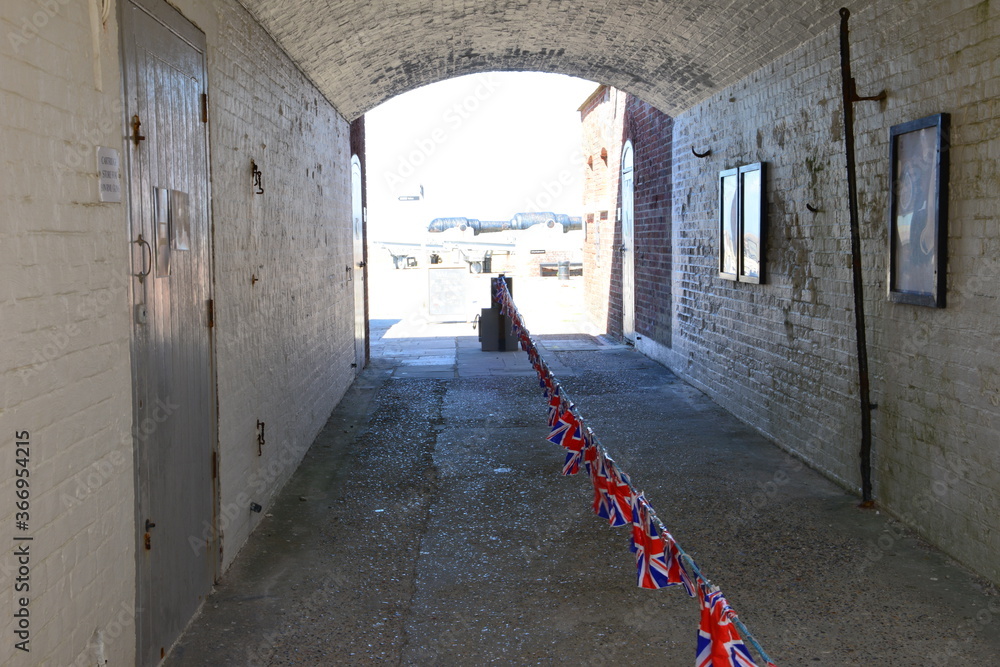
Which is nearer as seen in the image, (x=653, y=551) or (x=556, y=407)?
(x=653, y=551)

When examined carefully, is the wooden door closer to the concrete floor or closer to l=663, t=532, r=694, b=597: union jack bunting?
the concrete floor

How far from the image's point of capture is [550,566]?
533 cm

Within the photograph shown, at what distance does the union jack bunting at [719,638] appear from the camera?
2.81 metres

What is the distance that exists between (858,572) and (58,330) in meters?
4.15

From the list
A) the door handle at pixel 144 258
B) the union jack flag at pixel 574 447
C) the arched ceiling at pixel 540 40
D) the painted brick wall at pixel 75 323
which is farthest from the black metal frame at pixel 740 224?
the door handle at pixel 144 258

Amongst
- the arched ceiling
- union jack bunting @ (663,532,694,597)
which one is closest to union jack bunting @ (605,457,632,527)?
union jack bunting @ (663,532,694,597)

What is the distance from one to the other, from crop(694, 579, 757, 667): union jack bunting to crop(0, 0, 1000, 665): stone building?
2052 mm

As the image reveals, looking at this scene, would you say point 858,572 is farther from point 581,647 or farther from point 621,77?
point 621,77

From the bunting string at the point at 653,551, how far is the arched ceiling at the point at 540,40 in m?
3.28

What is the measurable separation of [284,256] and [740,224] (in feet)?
14.1

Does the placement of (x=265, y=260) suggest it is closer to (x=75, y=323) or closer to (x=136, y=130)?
(x=136, y=130)

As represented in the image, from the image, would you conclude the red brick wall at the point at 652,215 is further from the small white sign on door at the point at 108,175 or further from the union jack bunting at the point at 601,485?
the small white sign on door at the point at 108,175

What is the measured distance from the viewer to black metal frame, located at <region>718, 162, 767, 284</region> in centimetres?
835

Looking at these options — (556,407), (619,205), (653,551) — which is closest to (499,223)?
(619,205)
